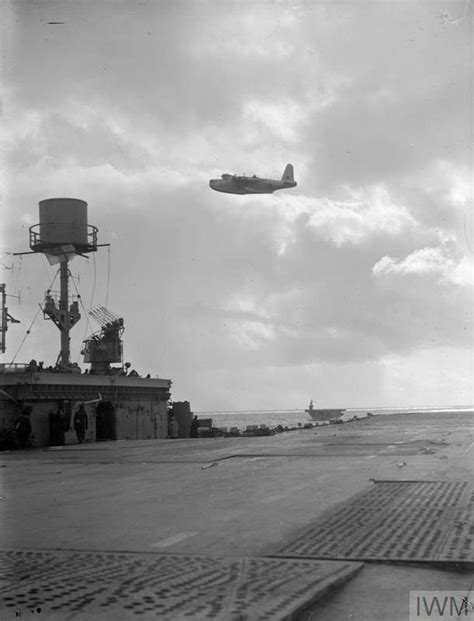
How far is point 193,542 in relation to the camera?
6.18m

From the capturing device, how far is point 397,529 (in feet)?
21.6

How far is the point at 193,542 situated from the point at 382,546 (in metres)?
1.61

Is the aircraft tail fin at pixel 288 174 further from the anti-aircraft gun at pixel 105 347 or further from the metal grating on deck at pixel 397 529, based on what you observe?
the metal grating on deck at pixel 397 529

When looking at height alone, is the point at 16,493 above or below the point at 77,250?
→ below

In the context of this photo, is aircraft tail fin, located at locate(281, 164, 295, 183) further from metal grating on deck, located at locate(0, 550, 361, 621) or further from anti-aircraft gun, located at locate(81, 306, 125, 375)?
metal grating on deck, located at locate(0, 550, 361, 621)

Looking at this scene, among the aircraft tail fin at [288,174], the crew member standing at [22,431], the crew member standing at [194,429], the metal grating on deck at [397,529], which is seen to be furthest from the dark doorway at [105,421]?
the aircraft tail fin at [288,174]

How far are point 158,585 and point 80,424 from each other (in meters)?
22.3

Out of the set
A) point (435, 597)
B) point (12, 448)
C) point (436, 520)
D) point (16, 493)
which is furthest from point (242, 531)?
point (12, 448)

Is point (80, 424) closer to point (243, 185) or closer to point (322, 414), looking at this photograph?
point (243, 185)

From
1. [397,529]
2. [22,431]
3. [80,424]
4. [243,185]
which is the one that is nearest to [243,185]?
[243,185]

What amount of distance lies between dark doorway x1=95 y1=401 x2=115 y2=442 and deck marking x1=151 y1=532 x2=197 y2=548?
75.6 feet

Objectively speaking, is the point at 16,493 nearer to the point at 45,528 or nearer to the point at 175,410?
Answer: the point at 45,528

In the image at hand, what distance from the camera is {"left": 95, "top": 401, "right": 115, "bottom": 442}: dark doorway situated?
29002 mm

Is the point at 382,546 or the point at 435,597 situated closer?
the point at 435,597
